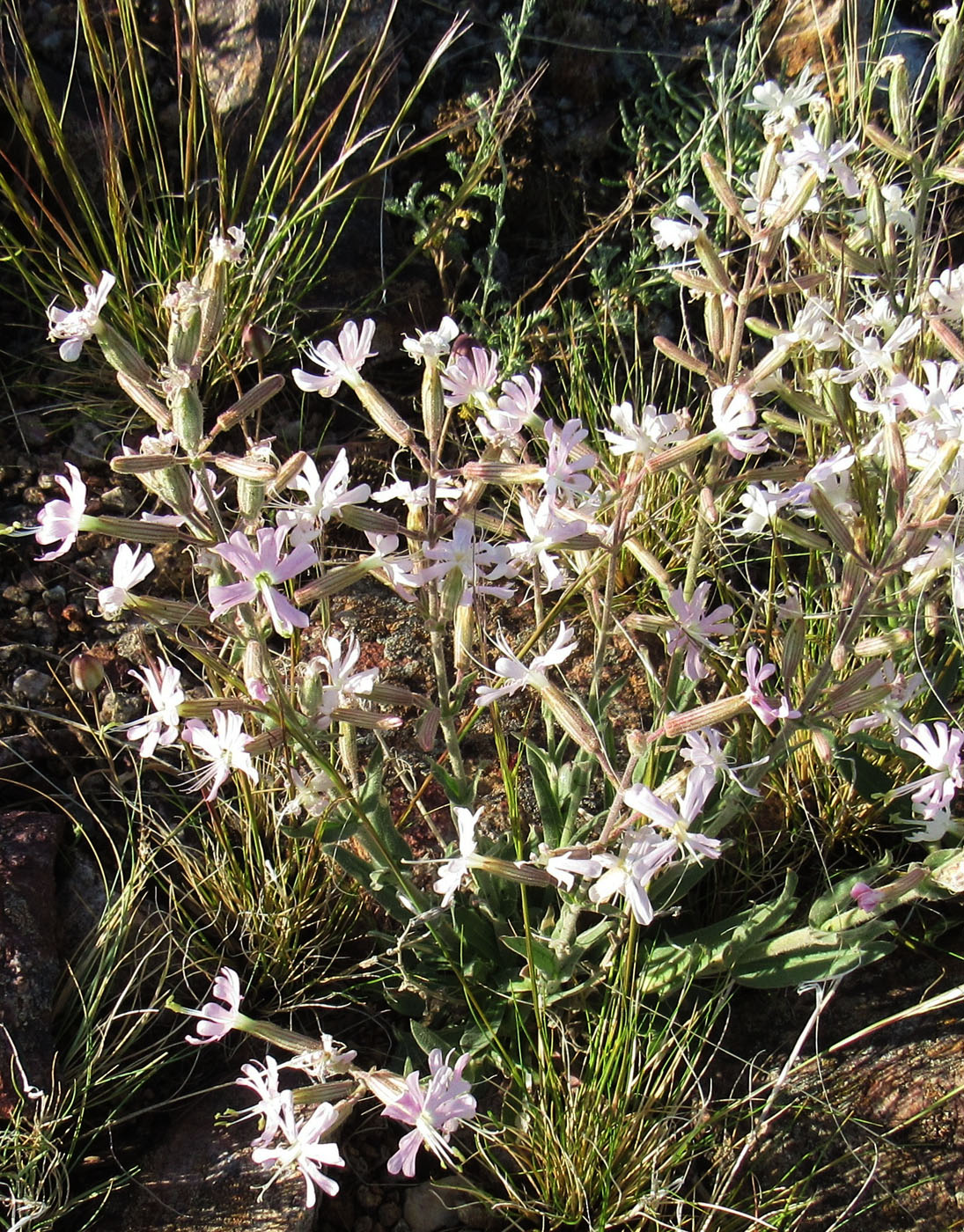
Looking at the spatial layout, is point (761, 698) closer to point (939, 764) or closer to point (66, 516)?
point (939, 764)

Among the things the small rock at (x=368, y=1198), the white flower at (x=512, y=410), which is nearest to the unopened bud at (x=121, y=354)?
the white flower at (x=512, y=410)

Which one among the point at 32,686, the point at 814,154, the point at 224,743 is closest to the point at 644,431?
the point at 814,154

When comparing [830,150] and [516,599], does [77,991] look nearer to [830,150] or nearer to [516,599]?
[516,599]

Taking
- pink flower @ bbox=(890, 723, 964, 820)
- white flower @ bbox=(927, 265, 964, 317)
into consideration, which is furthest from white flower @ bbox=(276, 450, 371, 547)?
white flower @ bbox=(927, 265, 964, 317)

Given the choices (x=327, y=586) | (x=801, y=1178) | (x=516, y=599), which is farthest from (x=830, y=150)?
(x=801, y=1178)

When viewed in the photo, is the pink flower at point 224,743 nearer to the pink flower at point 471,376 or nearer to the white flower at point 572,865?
the white flower at point 572,865

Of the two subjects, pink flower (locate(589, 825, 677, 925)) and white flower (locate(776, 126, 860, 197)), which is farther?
white flower (locate(776, 126, 860, 197))

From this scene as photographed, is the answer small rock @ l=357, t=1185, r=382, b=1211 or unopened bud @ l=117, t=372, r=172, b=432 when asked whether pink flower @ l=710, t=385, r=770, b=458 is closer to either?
unopened bud @ l=117, t=372, r=172, b=432
